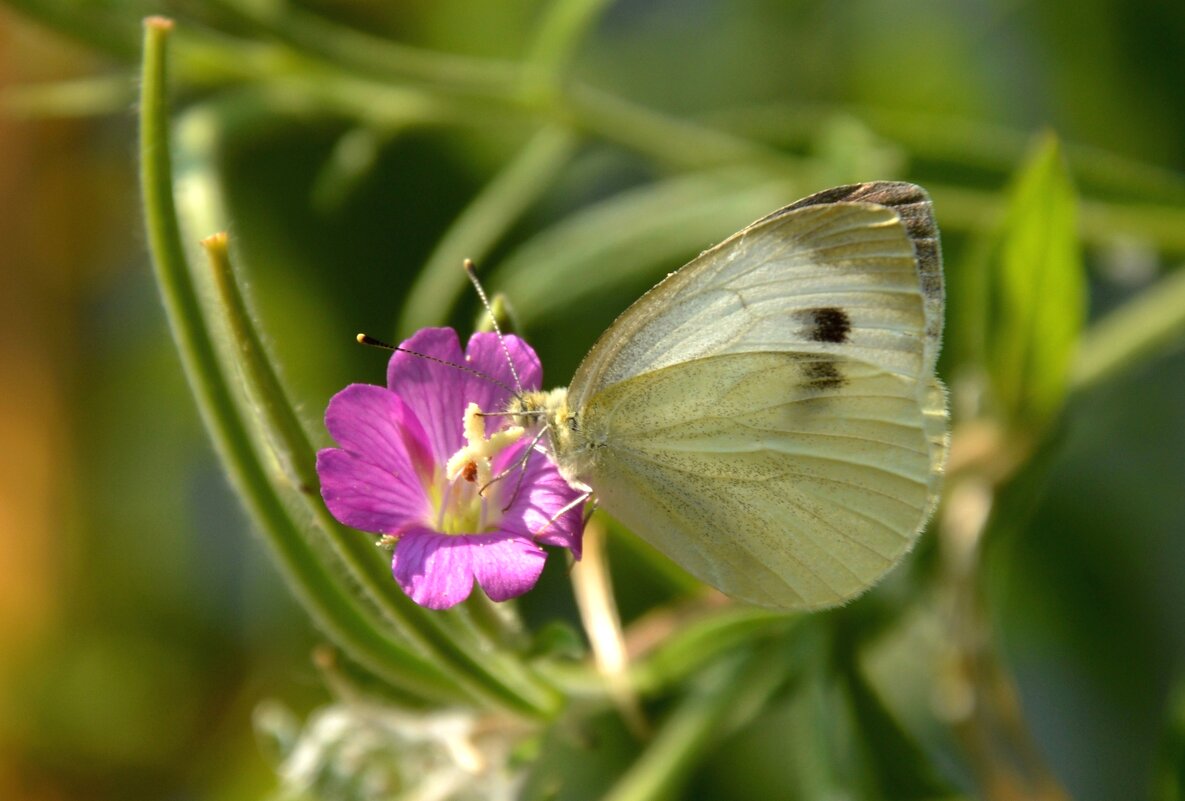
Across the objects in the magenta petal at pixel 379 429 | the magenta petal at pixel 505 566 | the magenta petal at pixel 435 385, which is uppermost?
the magenta petal at pixel 435 385

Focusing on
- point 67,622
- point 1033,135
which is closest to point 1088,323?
point 1033,135

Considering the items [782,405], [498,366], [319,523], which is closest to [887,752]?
[782,405]

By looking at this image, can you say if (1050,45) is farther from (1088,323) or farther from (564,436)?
(564,436)

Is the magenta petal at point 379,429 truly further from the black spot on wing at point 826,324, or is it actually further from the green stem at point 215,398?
the black spot on wing at point 826,324

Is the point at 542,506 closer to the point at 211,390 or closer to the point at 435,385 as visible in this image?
the point at 435,385

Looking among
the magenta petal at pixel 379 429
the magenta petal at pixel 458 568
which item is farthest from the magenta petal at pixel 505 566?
the magenta petal at pixel 379 429

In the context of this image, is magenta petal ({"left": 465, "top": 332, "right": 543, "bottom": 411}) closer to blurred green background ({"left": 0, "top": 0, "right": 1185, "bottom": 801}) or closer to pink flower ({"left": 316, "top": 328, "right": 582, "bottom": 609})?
pink flower ({"left": 316, "top": 328, "right": 582, "bottom": 609})

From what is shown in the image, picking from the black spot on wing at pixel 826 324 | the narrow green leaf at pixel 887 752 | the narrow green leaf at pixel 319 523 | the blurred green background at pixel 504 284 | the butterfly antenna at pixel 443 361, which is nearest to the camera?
the narrow green leaf at pixel 319 523
